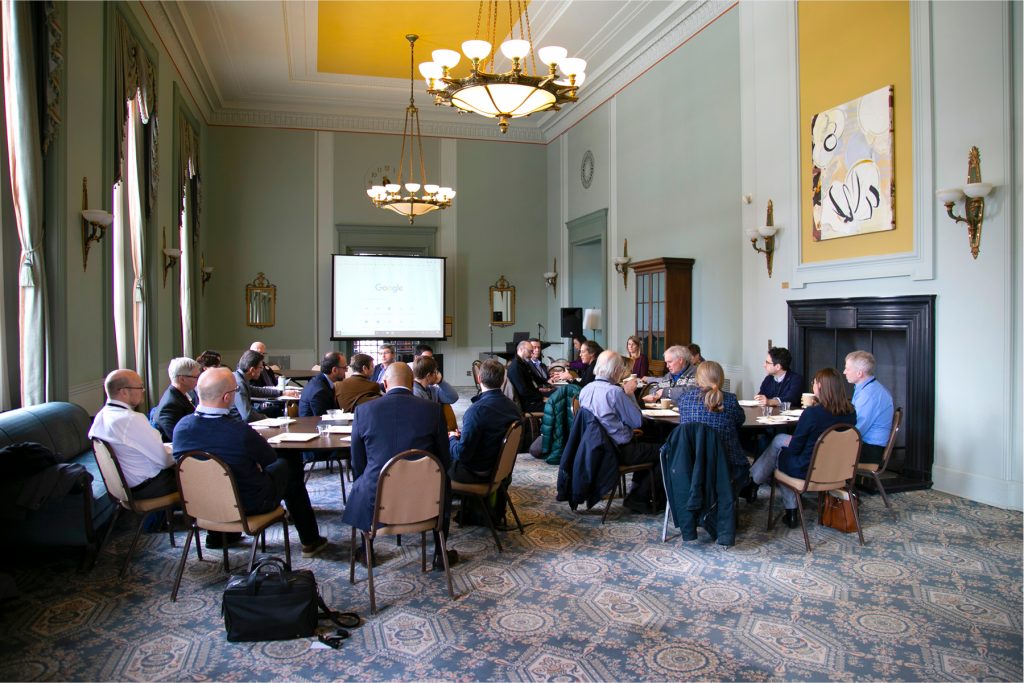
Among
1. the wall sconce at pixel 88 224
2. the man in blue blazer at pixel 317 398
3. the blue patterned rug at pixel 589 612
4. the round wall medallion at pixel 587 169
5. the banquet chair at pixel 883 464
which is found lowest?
the blue patterned rug at pixel 589 612

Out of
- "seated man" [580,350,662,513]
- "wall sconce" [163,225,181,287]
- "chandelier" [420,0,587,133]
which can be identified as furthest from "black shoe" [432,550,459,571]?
"wall sconce" [163,225,181,287]

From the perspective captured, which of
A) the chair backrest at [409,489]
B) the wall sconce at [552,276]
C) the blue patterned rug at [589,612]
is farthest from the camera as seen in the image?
the wall sconce at [552,276]

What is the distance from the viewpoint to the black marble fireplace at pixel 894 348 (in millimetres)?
6035

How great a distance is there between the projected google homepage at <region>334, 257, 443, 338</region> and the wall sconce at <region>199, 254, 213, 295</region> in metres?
2.39

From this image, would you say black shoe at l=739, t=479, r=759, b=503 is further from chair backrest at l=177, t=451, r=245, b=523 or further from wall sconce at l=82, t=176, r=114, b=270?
wall sconce at l=82, t=176, r=114, b=270

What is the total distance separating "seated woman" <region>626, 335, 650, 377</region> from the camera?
8.92m

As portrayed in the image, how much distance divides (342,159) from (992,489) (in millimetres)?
12436

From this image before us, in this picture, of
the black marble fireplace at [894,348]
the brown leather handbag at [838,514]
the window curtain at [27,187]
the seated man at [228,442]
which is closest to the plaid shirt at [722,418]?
the brown leather handbag at [838,514]

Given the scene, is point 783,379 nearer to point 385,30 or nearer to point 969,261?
point 969,261

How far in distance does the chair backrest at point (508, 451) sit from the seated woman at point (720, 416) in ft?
3.61

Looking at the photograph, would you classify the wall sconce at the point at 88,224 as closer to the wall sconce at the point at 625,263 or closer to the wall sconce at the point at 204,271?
the wall sconce at the point at 204,271

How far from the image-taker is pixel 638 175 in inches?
431

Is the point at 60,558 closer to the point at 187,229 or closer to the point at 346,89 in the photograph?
the point at 187,229

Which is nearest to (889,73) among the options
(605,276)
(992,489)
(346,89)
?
(992,489)
